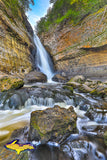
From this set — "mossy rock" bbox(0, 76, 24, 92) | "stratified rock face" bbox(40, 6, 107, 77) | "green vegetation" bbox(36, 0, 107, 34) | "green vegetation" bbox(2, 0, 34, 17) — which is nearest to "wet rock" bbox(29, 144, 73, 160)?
"mossy rock" bbox(0, 76, 24, 92)

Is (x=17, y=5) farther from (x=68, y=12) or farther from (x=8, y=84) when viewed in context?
(x=8, y=84)

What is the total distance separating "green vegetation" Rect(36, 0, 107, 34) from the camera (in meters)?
9.09

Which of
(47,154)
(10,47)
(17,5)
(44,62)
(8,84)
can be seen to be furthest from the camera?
(44,62)

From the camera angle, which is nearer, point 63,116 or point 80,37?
point 63,116

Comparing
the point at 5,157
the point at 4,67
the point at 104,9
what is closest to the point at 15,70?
the point at 4,67

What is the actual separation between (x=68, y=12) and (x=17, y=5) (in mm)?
7224

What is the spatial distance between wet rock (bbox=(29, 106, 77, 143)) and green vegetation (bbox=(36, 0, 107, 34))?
12343mm

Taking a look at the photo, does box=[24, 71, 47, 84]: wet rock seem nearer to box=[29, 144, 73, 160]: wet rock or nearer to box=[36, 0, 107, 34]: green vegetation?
box=[29, 144, 73, 160]: wet rock

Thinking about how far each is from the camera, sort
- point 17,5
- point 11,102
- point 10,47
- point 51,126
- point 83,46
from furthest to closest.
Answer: point 17,5
point 83,46
point 10,47
point 11,102
point 51,126

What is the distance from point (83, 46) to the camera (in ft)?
30.9

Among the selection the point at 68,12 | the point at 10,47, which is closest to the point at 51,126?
the point at 10,47

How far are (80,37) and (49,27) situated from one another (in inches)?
284

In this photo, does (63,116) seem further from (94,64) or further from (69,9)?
(69,9)

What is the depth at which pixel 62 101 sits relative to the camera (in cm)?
448
